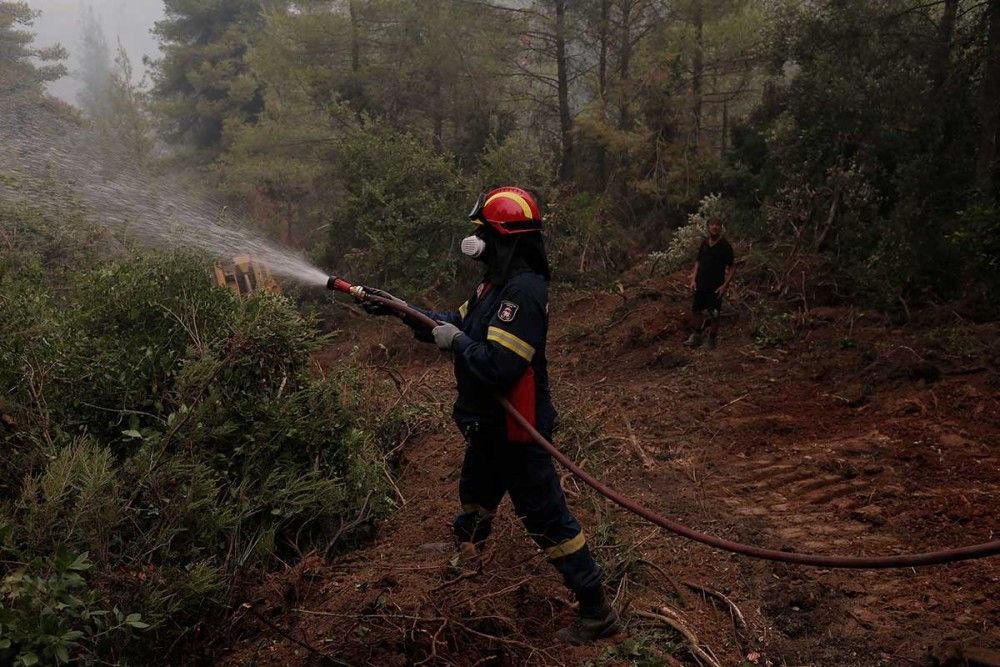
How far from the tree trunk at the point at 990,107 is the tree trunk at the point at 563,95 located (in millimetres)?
9131

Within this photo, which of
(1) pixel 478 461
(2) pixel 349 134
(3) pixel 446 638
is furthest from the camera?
(2) pixel 349 134

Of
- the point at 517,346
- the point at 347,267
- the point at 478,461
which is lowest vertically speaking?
the point at 347,267

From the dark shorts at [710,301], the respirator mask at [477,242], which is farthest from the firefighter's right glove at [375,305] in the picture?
the dark shorts at [710,301]

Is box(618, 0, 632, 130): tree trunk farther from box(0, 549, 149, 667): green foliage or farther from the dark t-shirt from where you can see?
box(0, 549, 149, 667): green foliage

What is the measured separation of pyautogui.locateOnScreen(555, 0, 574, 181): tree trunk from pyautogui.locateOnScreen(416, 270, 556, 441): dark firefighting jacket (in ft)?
45.7

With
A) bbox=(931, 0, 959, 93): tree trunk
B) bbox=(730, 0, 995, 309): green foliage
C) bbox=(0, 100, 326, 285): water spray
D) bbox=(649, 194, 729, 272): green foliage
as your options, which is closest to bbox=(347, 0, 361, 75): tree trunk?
bbox=(0, 100, 326, 285): water spray

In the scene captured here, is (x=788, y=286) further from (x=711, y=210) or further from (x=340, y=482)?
(x=340, y=482)

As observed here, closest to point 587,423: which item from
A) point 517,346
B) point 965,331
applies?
point 517,346

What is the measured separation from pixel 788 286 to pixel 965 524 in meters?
6.08

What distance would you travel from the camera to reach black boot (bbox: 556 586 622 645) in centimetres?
359

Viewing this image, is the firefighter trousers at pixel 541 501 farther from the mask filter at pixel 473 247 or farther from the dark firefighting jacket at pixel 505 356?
the mask filter at pixel 473 247

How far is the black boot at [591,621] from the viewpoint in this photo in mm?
3586

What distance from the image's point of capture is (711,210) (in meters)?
14.0

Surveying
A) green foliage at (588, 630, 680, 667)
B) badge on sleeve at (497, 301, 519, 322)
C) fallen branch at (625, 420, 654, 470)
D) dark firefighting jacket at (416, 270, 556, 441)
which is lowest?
fallen branch at (625, 420, 654, 470)
